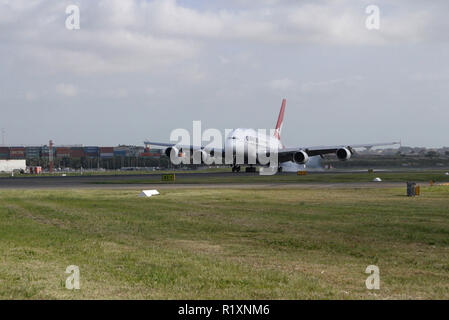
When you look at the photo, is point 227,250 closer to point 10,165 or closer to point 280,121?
point 280,121

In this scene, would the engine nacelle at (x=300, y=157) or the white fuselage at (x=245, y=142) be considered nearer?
the white fuselage at (x=245, y=142)

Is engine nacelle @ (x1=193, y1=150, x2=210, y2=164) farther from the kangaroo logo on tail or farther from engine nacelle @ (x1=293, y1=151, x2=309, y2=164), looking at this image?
the kangaroo logo on tail

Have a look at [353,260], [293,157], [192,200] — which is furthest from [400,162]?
[353,260]

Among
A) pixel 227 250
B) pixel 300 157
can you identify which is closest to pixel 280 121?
pixel 300 157

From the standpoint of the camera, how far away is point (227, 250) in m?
14.8

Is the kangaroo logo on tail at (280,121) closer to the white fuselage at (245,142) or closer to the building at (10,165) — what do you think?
the white fuselage at (245,142)

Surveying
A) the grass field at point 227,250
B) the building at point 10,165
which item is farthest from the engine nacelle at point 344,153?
the building at point 10,165

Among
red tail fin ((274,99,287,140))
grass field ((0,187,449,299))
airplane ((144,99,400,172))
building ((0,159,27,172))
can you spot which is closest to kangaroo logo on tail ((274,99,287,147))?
red tail fin ((274,99,287,140))

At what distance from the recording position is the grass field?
32.6 ft

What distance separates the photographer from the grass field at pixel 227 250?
994 centimetres

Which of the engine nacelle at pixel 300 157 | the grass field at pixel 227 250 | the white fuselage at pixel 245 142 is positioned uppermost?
the white fuselage at pixel 245 142

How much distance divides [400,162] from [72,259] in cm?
12109

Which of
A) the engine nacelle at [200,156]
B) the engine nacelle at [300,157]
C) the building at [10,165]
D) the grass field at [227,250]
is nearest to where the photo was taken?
the grass field at [227,250]
